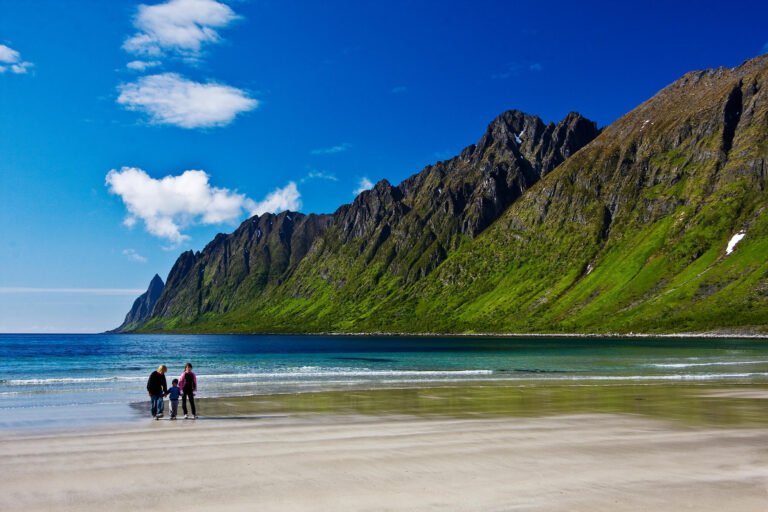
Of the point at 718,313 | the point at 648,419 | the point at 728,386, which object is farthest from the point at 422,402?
the point at 718,313


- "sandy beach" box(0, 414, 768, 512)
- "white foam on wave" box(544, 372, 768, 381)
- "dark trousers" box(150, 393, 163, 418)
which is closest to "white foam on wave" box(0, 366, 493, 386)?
"white foam on wave" box(544, 372, 768, 381)

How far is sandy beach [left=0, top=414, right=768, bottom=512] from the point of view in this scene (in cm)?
1193

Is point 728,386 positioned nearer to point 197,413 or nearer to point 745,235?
point 197,413

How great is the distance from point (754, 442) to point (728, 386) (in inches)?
950

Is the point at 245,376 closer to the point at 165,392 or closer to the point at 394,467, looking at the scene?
the point at 165,392

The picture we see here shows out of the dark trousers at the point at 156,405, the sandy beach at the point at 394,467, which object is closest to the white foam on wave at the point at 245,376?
the dark trousers at the point at 156,405

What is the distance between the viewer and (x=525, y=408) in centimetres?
2806

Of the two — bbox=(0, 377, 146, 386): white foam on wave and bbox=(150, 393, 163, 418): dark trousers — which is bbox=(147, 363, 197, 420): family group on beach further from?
bbox=(0, 377, 146, 386): white foam on wave

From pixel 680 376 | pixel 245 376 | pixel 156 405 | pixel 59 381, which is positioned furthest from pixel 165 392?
pixel 680 376

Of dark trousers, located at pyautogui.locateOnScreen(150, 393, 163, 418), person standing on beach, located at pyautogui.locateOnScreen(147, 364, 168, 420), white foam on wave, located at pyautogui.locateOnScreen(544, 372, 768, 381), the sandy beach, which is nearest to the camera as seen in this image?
the sandy beach

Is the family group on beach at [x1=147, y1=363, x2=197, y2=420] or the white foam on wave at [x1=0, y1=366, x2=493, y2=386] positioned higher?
the family group on beach at [x1=147, y1=363, x2=197, y2=420]

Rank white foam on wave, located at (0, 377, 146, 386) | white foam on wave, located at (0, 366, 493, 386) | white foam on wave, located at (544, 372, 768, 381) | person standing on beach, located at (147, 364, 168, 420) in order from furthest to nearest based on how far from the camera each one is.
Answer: white foam on wave, located at (0, 366, 493, 386) → white foam on wave, located at (0, 377, 146, 386) → white foam on wave, located at (544, 372, 768, 381) → person standing on beach, located at (147, 364, 168, 420)

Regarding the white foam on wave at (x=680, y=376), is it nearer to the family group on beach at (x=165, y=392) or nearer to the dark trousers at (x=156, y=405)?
the family group on beach at (x=165, y=392)

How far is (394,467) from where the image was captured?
49.5ft
